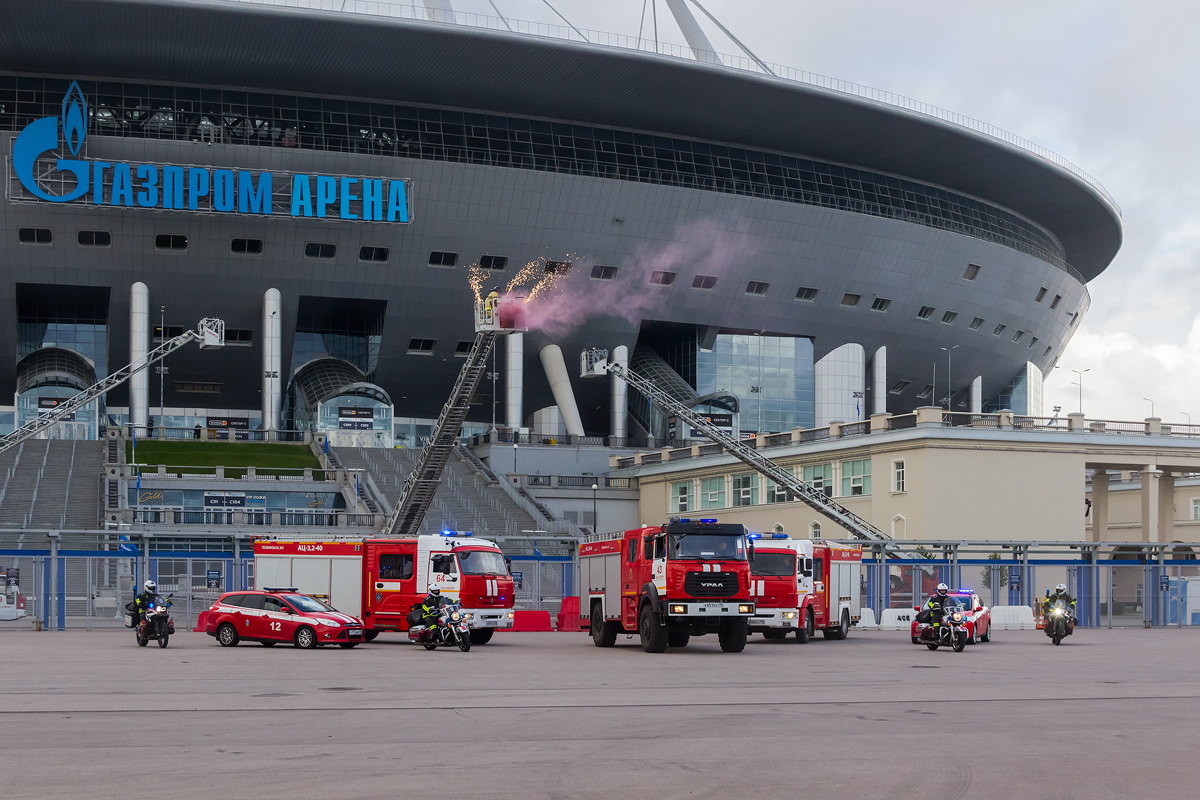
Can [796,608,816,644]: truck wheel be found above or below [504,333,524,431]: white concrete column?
below

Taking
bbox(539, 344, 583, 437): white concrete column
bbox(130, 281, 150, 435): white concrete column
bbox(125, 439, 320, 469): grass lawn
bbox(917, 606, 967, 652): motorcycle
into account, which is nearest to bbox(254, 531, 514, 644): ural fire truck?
bbox(917, 606, 967, 652): motorcycle

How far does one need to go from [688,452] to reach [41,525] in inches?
1398

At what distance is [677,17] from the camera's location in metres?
95.8

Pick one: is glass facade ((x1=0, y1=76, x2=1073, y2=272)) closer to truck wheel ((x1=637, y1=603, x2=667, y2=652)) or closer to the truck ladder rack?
the truck ladder rack

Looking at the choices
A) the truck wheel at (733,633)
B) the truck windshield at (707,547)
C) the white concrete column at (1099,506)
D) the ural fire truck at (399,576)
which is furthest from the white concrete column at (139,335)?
the truck windshield at (707,547)

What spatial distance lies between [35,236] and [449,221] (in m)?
24.5

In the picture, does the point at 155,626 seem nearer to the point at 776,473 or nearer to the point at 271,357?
the point at 776,473

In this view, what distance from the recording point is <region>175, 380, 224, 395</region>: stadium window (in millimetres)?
99062

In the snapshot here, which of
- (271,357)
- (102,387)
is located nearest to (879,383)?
(271,357)

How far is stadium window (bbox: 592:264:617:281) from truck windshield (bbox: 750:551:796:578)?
5848 cm

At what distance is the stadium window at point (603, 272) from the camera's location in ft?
310

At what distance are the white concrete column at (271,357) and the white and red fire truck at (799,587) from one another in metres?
55.4

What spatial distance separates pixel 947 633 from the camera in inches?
1389

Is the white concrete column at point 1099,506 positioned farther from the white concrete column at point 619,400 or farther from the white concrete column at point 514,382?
the white concrete column at point 514,382
